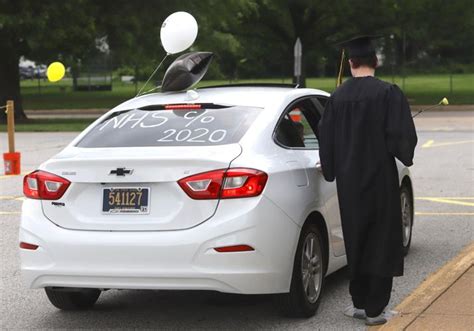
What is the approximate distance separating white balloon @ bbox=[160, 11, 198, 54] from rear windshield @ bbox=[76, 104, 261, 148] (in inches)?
86.6

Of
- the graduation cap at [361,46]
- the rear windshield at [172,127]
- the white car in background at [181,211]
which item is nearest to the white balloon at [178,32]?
the rear windshield at [172,127]

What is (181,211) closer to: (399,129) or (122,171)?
(122,171)

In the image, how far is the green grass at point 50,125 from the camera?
27.7m

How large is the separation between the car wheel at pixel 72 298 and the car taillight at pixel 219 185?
130cm

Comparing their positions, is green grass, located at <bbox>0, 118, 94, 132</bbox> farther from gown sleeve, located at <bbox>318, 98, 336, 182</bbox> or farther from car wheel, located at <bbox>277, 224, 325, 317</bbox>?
gown sleeve, located at <bbox>318, 98, 336, 182</bbox>

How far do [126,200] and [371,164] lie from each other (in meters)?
1.52

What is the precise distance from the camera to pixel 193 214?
5.38 m

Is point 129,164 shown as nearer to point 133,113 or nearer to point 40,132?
point 133,113

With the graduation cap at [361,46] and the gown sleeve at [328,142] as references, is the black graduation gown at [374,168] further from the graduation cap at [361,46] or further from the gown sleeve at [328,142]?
the graduation cap at [361,46]

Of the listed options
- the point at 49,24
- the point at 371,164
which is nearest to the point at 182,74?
the point at 371,164

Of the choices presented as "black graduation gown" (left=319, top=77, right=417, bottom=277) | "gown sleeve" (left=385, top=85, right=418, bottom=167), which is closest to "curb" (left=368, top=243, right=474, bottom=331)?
"black graduation gown" (left=319, top=77, right=417, bottom=277)

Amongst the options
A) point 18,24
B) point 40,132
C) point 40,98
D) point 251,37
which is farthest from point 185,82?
point 40,98

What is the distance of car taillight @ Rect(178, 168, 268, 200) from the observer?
17.7 ft

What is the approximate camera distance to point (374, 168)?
5.55 meters
